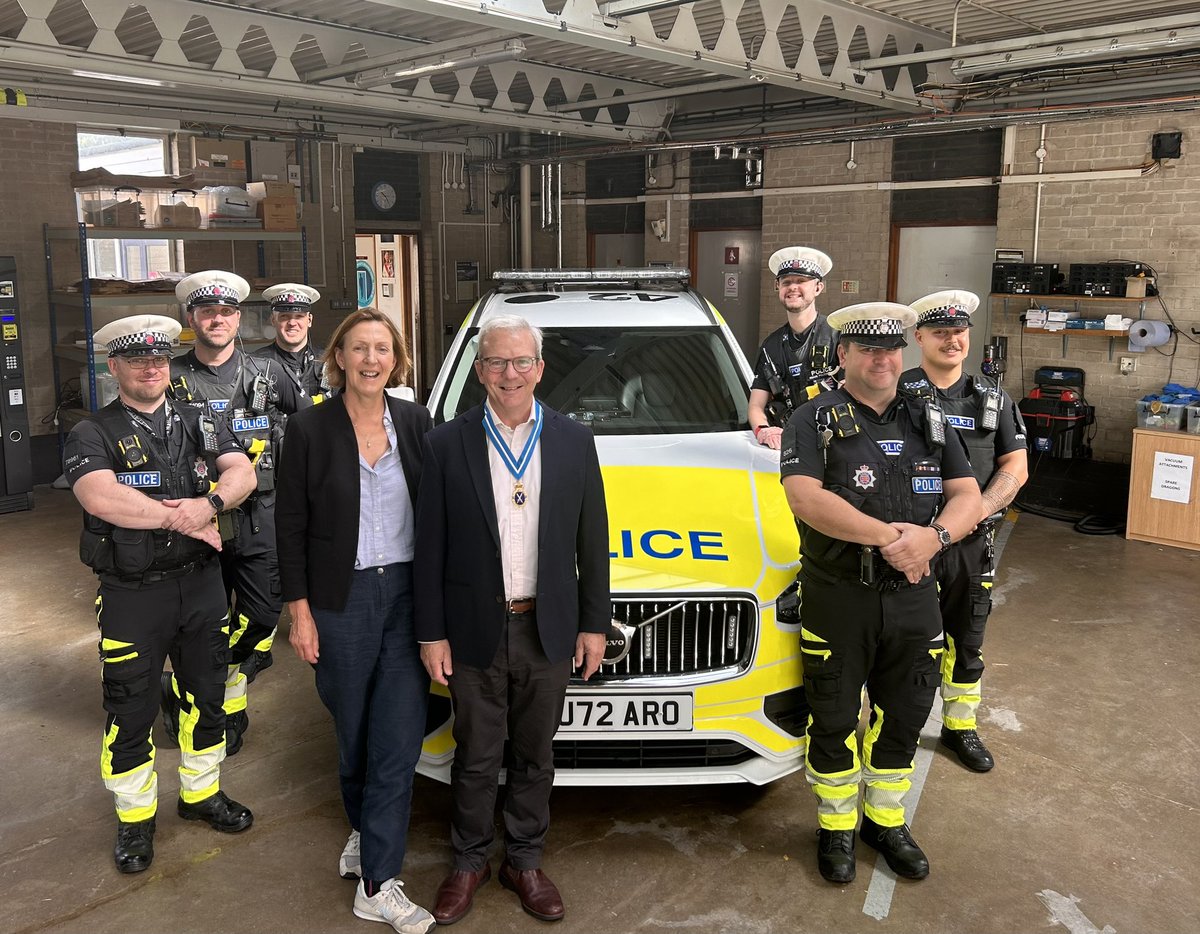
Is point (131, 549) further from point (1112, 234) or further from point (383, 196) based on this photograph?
point (383, 196)

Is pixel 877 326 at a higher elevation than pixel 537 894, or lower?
higher

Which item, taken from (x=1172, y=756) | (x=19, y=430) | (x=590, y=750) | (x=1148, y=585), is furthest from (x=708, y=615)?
(x=19, y=430)

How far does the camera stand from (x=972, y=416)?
12.7 ft

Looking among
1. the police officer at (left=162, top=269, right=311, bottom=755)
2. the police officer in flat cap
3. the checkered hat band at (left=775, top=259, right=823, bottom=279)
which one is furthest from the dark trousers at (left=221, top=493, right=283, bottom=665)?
the checkered hat band at (left=775, top=259, right=823, bottom=279)

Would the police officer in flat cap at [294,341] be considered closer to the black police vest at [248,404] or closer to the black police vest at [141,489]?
the black police vest at [248,404]

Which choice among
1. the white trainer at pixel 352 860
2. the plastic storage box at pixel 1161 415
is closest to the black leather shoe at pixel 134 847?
the white trainer at pixel 352 860

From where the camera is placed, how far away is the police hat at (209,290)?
13.0 feet

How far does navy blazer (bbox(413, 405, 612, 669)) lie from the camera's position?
2812 mm

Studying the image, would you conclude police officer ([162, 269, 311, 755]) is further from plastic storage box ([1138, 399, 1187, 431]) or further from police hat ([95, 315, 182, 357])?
plastic storage box ([1138, 399, 1187, 431])

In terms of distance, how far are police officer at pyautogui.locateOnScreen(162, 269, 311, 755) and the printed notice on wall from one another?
640 cm

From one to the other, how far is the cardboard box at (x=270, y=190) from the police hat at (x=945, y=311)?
309 inches

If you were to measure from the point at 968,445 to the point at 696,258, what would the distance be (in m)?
8.51

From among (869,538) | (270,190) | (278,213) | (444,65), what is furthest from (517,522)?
(270,190)

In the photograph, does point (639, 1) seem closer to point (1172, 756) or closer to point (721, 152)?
point (1172, 756)
